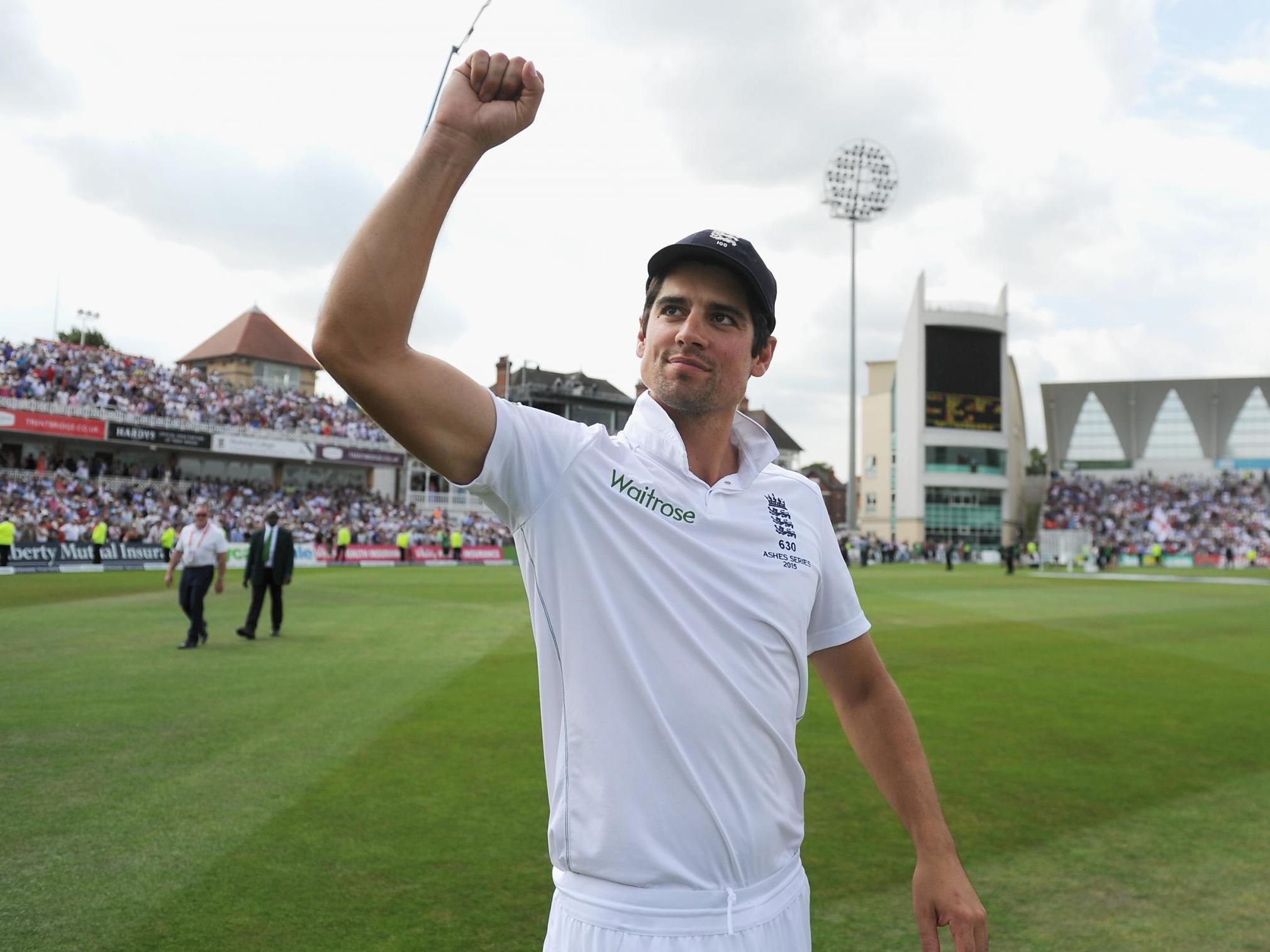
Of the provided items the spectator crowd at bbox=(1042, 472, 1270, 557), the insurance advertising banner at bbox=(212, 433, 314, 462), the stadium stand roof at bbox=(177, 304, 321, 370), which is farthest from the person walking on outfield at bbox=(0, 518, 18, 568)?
the spectator crowd at bbox=(1042, 472, 1270, 557)

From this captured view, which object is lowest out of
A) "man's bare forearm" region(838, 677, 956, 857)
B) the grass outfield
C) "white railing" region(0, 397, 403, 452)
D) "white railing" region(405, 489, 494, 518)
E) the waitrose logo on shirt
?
the grass outfield

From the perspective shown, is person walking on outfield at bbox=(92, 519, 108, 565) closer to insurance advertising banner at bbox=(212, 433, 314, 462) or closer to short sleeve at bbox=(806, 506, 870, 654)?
insurance advertising banner at bbox=(212, 433, 314, 462)

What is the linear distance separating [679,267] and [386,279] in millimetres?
912

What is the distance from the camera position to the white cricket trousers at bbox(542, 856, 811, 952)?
74.1 inches

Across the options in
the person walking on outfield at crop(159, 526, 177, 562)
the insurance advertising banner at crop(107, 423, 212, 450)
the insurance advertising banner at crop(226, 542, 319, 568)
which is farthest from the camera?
the insurance advertising banner at crop(107, 423, 212, 450)

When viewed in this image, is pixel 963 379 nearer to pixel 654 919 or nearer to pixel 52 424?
pixel 52 424

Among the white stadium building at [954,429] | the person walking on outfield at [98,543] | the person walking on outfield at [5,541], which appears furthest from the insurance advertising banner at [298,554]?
the white stadium building at [954,429]

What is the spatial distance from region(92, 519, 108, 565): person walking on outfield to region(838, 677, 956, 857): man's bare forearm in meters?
36.4

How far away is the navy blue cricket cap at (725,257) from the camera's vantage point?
2.29 meters

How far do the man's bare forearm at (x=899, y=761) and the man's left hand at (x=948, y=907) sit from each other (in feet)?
0.13

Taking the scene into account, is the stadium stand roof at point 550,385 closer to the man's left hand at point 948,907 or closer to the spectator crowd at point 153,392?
the spectator crowd at point 153,392

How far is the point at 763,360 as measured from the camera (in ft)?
8.48

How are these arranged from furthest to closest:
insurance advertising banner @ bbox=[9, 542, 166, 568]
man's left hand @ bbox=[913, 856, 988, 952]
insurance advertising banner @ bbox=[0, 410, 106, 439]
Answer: insurance advertising banner @ bbox=[0, 410, 106, 439] < insurance advertising banner @ bbox=[9, 542, 166, 568] < man's left hand @ bbox=[913, 856, 988, 952]

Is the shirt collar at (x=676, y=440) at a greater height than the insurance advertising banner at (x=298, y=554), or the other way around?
the shirt collar at (x=676, y=440)
